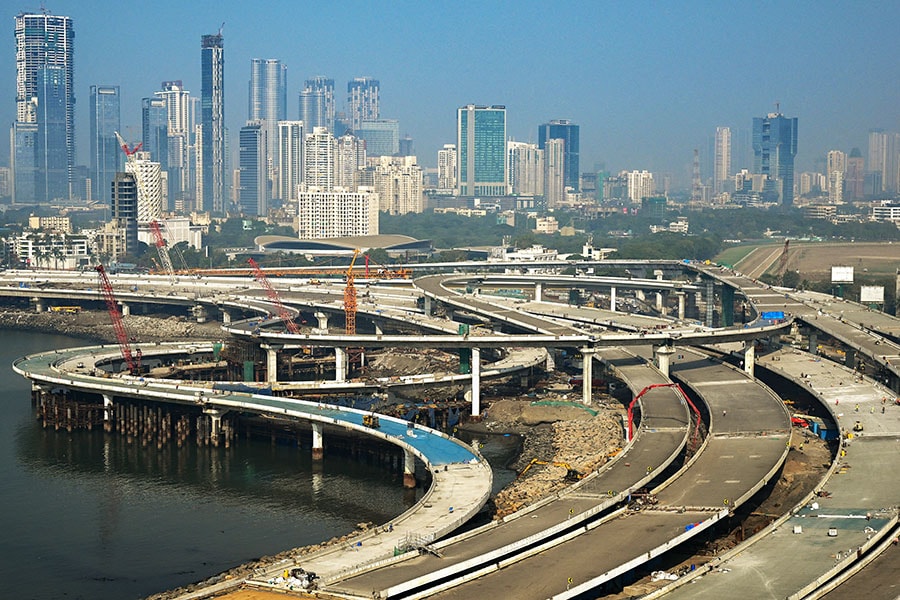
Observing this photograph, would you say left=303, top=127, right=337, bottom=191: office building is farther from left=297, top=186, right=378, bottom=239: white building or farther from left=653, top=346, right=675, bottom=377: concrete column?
left=653, top=346, right=675, bottom=377: concrete column

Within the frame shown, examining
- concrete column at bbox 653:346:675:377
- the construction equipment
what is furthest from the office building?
the construction equipment

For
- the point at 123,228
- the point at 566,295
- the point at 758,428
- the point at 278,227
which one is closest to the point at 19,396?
the point at 758,428

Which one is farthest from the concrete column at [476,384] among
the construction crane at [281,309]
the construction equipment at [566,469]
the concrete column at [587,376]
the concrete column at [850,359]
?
the concrete column at [850,359]

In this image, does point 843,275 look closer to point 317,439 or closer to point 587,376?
point 587,376

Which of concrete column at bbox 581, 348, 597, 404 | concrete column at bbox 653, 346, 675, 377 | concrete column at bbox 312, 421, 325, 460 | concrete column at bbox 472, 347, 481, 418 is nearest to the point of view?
concrete column at bbox 312, 421, 325, 460

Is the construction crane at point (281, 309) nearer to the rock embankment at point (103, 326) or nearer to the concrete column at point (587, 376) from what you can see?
the rock embankment at point (103, 326)
